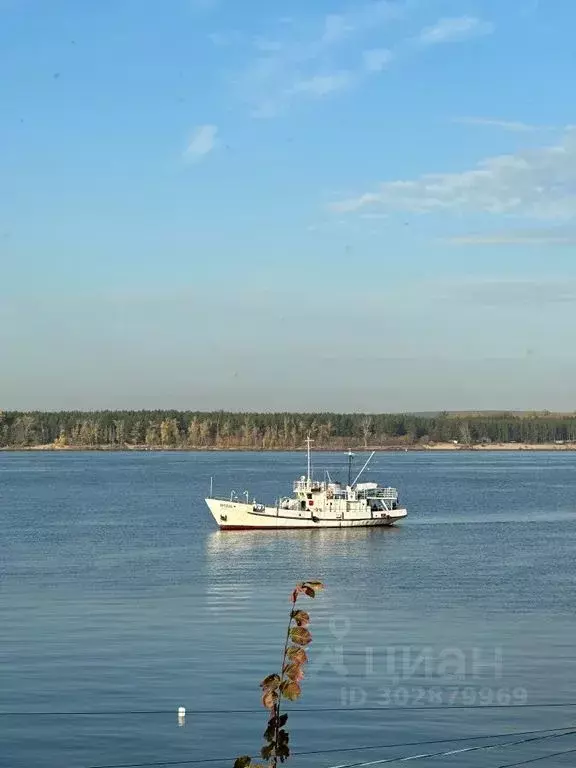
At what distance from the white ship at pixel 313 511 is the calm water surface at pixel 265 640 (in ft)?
15.6

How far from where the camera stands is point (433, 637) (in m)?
46.3

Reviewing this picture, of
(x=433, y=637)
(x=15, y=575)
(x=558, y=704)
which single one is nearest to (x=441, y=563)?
(x=15, y=575)

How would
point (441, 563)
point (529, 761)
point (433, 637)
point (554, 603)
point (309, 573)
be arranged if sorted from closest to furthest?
point (529, 761)
point (433, 637)
point (554, 603)
point (309, 573)
point (441, 563)

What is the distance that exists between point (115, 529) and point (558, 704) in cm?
6836

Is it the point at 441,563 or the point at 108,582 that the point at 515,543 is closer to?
the point at 441,563

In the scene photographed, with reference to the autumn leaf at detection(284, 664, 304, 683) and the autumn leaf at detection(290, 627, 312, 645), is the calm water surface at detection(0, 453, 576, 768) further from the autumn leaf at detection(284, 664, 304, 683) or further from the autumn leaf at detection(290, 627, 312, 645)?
the autumn leaf at detection(290, 627, 312, 645)

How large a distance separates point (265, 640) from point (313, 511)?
57.2 m

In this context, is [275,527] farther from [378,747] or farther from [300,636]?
[300,636]

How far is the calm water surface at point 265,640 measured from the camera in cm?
3228

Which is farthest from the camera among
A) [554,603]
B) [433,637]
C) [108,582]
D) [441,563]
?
[441,563]

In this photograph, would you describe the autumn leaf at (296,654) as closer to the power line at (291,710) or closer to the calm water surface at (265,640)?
the calm water surface at (265,640)

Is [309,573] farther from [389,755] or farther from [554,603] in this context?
[389,755]

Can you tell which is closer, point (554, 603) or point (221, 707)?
point (221, 707)

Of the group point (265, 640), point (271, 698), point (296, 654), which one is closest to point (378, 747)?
point (265, 640)
